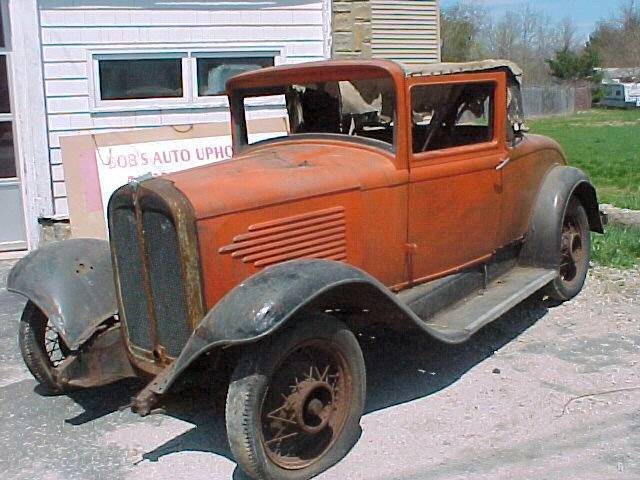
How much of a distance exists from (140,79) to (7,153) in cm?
147

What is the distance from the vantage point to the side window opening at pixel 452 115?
4.91m

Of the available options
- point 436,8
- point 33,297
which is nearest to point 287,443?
point 33,297

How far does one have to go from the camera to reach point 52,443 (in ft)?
13.3

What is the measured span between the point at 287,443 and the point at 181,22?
5.62 metres

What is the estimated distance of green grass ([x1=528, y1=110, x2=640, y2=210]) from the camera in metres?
12.0

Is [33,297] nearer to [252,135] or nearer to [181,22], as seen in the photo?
[252,135]

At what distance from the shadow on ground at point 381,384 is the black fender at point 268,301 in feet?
1.47

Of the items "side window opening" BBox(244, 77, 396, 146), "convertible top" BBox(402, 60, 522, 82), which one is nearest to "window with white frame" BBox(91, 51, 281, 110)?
"side window opening" BBox(244, 77, 396, 146)

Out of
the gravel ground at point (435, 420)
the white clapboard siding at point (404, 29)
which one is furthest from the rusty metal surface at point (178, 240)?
the white clapboard siding at point (404, 29)

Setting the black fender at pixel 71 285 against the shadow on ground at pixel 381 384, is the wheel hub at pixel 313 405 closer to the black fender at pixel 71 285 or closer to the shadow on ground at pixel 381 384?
the shadow on ground at pixel 381 384

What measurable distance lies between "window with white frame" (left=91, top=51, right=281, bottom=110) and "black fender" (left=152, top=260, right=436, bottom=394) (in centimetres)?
491

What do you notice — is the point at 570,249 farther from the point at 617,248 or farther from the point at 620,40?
the point at 620,40

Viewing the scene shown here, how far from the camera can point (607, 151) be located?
761 inches

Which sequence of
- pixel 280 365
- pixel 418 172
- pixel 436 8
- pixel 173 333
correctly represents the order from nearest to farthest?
1. pixel 280 365
2. pixel 173 333
3. pixel 418 172
4. pixel 436 8
